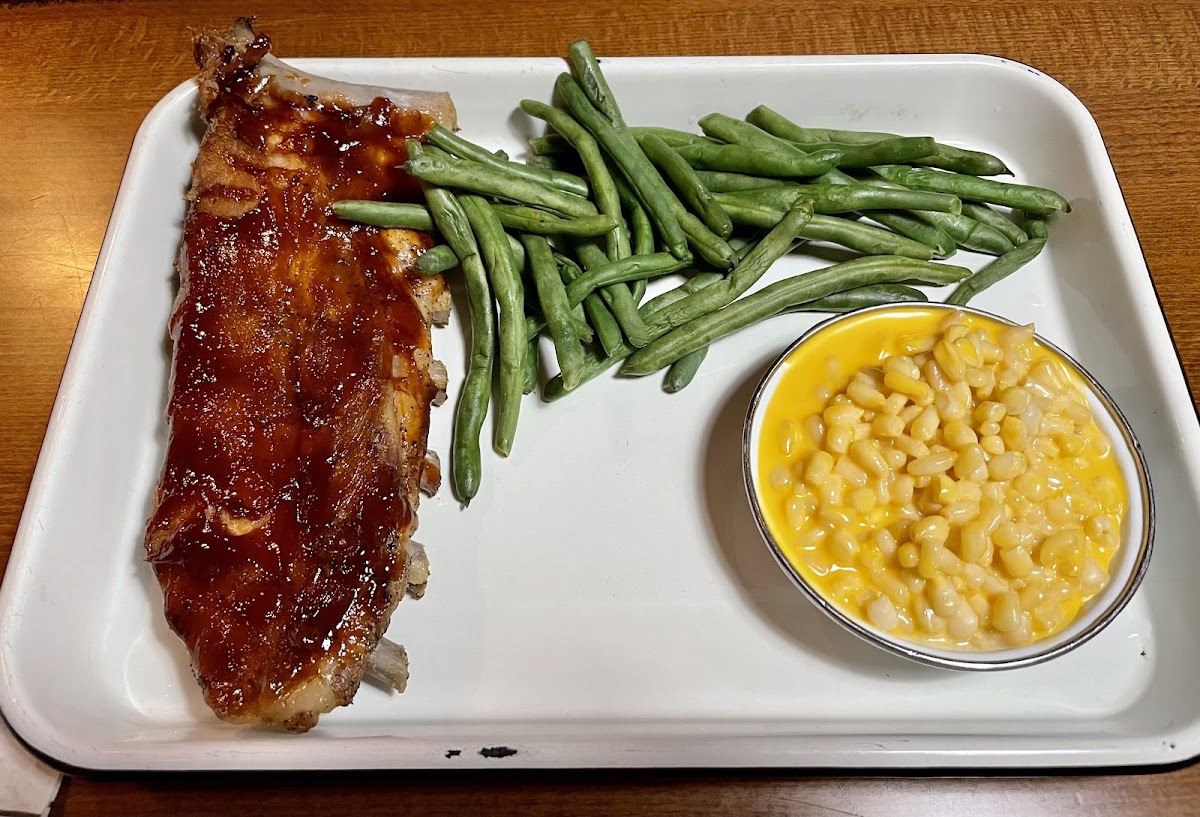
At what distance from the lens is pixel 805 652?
6.22ft

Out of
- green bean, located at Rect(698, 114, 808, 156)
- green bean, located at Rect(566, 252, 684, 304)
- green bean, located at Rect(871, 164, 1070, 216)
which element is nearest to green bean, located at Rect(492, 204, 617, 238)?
green bean, located at Rect(566, 252, 684, 304)

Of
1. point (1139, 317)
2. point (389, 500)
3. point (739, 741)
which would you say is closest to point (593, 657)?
point (739, 741)

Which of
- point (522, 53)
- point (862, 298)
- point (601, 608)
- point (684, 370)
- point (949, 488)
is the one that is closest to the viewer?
point (949, 488)

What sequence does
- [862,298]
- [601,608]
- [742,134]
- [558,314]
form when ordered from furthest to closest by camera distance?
[742,134] < [862,298] < [558,314] < [601,608]

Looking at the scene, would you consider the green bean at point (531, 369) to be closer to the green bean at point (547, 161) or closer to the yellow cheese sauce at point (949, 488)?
the green bean at point (547, 161)

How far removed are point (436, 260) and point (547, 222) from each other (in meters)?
0.32

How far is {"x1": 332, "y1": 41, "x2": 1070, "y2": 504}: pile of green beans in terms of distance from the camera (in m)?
2.13

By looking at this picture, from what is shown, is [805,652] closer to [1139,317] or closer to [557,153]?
[1139,317]

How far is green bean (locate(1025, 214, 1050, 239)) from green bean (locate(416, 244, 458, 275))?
5.78 ft

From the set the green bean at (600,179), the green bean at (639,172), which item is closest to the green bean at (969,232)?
the green bean at (639,172)

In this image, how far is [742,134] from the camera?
2412 mm

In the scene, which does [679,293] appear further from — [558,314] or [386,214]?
[386,214]

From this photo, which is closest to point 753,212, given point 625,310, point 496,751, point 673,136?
point 673,136

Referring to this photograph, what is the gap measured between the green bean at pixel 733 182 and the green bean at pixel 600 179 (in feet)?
0.96
